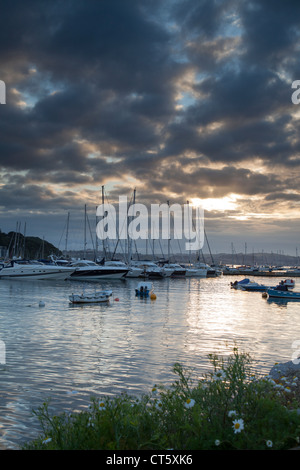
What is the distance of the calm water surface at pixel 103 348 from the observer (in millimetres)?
11789

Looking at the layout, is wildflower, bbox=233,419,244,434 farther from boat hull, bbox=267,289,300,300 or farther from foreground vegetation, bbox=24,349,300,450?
boat hull, bbox=267,289,300,300

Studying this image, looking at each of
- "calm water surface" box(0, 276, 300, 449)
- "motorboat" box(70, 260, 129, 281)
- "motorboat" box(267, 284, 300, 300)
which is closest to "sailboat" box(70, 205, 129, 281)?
"motorboat" box(70, 260, 129, 281)

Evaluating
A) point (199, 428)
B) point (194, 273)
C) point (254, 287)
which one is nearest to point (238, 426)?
point (199, 428)

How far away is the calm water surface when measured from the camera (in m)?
11.8

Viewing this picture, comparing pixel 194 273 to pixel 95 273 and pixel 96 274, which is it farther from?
pixel 95 273

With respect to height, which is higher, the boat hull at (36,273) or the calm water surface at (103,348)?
the boat hull at (36,273)

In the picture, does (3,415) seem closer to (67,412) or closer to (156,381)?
(67,412)

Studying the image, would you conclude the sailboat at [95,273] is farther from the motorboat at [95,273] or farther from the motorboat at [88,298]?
the motorboat at [88,298]

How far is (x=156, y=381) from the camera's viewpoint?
1337 cm

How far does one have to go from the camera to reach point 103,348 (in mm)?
18844

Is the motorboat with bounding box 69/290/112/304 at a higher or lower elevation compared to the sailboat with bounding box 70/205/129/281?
lower

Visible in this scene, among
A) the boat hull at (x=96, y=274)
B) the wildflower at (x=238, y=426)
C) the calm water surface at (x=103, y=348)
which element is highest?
the wildflower at (x=238, y=426)

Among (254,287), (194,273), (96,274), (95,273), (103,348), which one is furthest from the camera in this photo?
(194,273)

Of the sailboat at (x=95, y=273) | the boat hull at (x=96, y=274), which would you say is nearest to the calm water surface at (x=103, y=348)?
the sailboat at (x=95, y=273)
